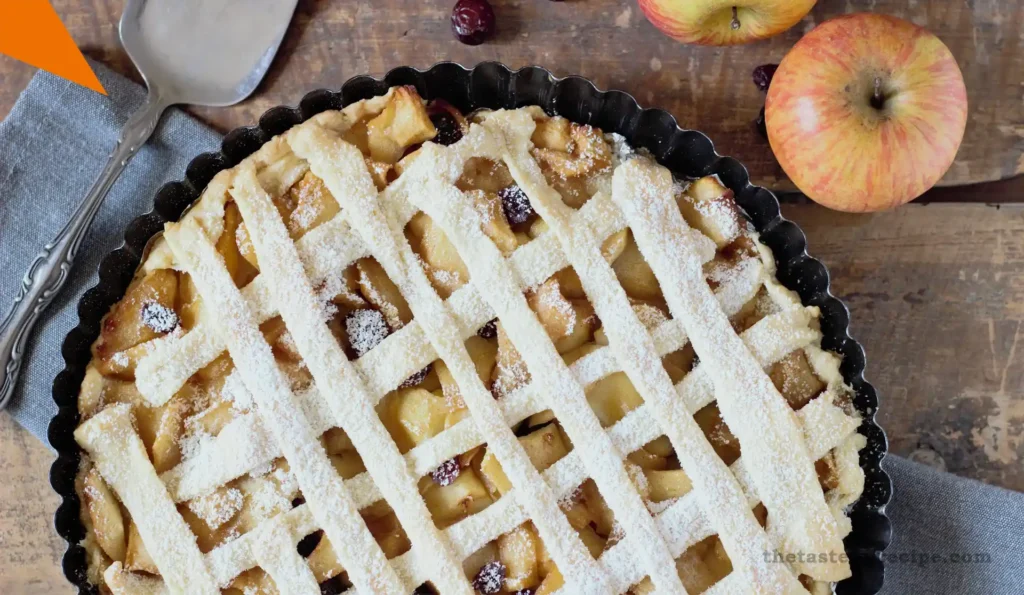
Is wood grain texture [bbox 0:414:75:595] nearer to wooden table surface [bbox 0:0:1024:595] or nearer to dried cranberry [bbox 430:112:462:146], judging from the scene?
wooden table surface [bbox 0:0:1024:595]

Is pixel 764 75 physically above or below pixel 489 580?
above

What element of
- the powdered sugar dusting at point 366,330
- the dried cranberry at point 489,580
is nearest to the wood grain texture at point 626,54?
the powdered sugar dusting at point 366,330

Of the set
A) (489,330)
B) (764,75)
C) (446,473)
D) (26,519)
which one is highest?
(764,75)

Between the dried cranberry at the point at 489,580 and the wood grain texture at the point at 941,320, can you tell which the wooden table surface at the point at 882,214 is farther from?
the dried cranberry at the point at 489,580

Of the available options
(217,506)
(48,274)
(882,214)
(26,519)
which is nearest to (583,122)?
(882,214)

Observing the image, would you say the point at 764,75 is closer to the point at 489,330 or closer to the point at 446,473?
the point at 489,330

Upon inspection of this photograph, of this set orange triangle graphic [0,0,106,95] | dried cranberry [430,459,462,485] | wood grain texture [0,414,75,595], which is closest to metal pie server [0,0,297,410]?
orange triangle graphic [0,0,106,95]

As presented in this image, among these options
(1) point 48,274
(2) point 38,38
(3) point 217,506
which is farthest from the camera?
(2) point 38,38
